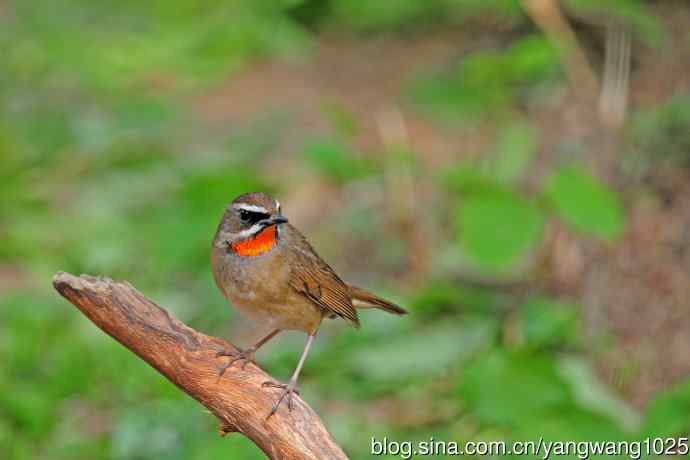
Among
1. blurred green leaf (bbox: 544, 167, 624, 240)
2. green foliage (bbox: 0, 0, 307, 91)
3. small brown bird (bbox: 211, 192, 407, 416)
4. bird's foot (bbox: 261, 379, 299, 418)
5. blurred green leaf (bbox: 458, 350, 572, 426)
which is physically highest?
green foliage (bbox: 0, 0, 307, 91)

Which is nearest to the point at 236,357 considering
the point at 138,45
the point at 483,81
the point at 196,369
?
the point at 196,369

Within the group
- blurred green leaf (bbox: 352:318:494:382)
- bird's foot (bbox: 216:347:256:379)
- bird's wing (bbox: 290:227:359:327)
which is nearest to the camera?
bird's foot (bbox: 216:347:256:379)

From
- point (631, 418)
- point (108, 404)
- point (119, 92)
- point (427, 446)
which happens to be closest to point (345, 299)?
point (427, 446)

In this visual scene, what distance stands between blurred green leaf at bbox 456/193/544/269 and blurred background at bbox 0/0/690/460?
0.01 meters

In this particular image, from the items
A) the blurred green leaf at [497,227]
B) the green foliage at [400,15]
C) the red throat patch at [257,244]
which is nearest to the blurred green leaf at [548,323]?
the blurred green leaf at [497,227]

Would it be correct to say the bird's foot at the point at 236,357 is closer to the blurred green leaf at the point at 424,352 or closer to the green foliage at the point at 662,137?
the blurred green leaf at the point at 424,352

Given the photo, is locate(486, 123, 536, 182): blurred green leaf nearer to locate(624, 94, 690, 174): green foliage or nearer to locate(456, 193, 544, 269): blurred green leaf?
locate(456, 193, 544, 269): blurred green leaf

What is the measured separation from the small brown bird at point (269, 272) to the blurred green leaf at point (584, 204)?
67.5 inches

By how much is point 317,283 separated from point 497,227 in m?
1.69

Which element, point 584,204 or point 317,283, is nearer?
point 317,283

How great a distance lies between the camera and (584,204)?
5.80 metres

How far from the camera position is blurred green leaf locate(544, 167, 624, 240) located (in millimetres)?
5730

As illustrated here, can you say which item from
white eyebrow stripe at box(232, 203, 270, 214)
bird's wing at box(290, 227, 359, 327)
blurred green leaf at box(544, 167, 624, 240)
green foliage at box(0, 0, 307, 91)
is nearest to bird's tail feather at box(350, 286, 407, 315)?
bird's wing at box(290, 227, 359, 327)

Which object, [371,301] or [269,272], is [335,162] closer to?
[371,301]
